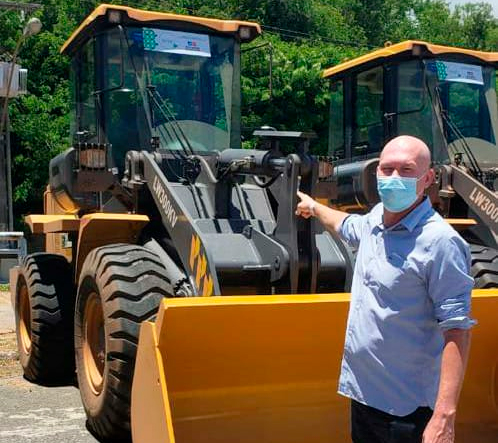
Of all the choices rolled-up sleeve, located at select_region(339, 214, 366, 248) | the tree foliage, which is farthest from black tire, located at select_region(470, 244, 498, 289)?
the tree foliage

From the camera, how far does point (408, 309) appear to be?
2.81 metres

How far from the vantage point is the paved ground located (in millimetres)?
5191

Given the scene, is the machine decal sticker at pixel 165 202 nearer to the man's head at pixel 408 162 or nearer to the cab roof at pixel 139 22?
the cab roof at pixel 139 22

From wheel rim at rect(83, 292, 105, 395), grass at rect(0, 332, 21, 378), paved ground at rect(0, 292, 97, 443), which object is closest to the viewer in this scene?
paved ground at rect(0, 292, 97, 443)

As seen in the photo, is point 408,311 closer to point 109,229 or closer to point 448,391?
point 448,391

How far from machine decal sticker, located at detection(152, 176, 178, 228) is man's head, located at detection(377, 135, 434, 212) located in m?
2.72

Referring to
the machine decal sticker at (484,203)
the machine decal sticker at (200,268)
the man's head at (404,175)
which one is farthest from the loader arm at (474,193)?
the man's head at (404,175)

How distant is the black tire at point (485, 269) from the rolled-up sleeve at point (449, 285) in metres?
3.73

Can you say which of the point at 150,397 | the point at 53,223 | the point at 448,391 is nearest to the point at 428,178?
the point at 448,391

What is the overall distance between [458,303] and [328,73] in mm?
7483

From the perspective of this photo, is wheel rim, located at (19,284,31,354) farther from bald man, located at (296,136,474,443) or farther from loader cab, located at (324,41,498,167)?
bald man, located at (296,136,474,443)

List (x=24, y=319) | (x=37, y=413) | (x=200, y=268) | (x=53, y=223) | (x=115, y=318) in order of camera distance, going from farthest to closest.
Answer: (x=24, y=319), (x=53, y=223), (x=37, y=413), (x=200, y=268), (x=115, y=318)

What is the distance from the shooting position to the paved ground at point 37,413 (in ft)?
17.0

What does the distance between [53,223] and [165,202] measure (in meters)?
1.80
